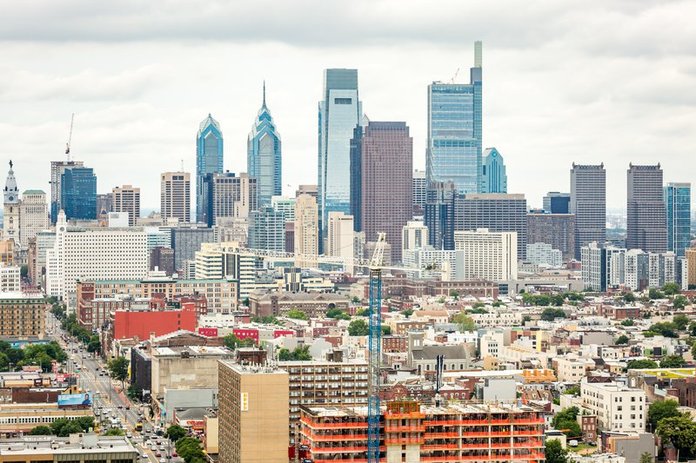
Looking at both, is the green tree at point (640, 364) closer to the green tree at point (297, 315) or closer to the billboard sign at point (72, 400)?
the billboard sign at point (72, 400)

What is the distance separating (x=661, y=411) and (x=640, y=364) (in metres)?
23.7

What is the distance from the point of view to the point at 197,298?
175000mm

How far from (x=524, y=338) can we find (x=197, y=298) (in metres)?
43.1

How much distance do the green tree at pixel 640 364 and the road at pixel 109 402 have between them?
31.5 m

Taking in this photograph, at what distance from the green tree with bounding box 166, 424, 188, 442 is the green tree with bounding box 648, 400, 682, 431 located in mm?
23787

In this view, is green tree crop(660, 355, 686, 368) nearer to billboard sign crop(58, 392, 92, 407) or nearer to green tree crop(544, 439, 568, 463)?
green tree crop(544, 439, 568, 463)

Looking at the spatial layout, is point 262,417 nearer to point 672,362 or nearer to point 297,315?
point 672,362

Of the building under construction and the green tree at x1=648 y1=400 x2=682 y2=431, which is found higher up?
the building under construction

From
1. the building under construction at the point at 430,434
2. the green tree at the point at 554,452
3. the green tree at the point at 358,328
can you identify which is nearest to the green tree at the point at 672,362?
the green tree at the point at 358,328

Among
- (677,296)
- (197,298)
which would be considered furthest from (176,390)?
(677,296)

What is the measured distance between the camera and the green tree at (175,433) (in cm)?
9500

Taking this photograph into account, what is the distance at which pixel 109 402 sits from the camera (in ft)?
374

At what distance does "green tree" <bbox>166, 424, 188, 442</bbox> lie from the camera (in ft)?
312

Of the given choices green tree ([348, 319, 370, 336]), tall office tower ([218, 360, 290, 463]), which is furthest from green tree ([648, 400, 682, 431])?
green tree ([348, 319, 370, 336])
